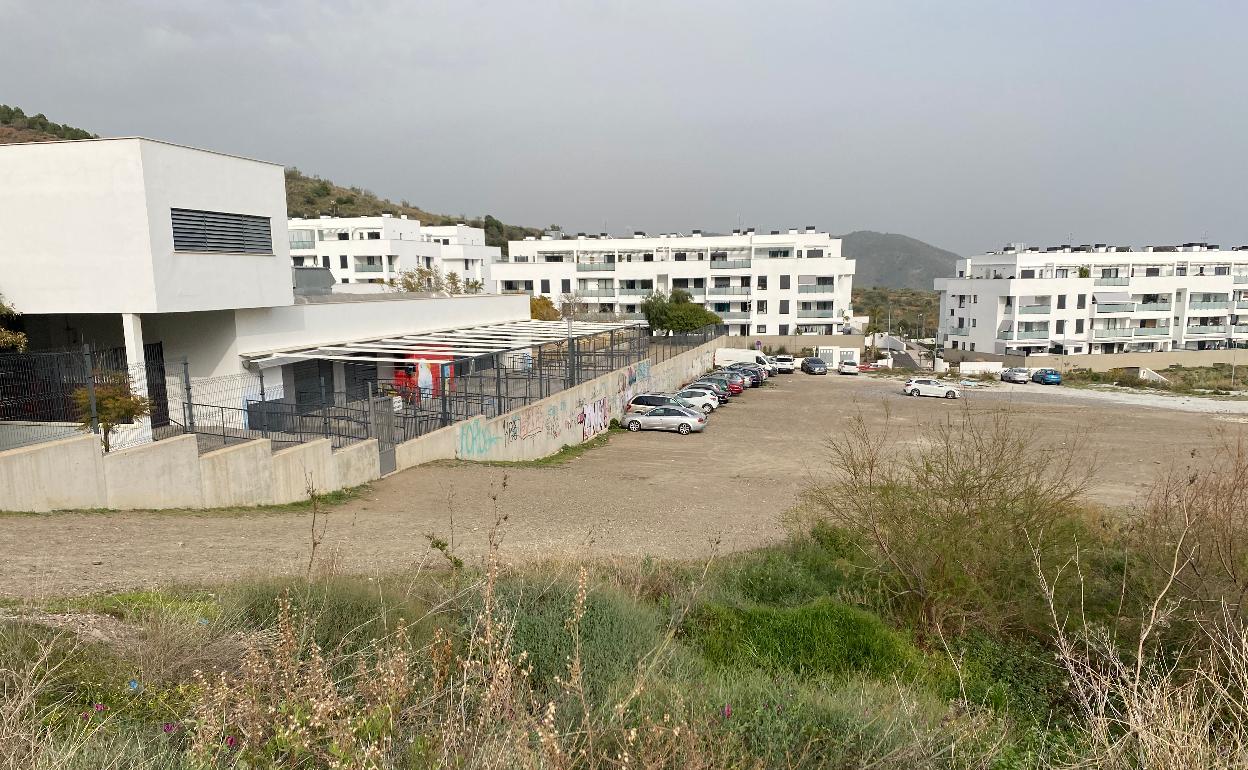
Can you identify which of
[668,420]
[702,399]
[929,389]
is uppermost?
[702,399]

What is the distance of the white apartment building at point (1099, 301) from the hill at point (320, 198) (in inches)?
2345

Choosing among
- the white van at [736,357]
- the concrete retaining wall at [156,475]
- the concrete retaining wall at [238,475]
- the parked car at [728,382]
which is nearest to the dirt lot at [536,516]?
the concrete retaining wall at [156,475]

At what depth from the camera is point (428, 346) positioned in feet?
81.7

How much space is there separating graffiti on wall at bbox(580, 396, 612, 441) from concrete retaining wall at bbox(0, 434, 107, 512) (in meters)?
17.1

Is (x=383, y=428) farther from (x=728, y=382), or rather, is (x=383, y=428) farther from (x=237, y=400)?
(x=728, y=382)

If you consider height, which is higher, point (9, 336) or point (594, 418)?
point (9, 336)

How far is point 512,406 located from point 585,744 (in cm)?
1955

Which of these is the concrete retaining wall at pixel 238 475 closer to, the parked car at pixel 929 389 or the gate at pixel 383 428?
the gate at pixel 383 428

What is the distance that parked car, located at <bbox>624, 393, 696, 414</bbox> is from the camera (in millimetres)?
30797

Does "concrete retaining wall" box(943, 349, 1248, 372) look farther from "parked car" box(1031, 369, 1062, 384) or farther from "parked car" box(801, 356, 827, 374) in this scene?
"parked car" box(801, 356, 827, 374)

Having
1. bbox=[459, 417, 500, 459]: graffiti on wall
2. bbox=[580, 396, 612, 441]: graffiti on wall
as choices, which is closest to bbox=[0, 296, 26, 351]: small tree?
bbox=[459, 417, 500, 459]: graffiti on wall

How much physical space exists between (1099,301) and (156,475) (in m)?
69.1

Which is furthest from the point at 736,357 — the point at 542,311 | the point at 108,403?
the point at 108,403

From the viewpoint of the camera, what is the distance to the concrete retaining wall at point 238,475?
13398 millimetres
